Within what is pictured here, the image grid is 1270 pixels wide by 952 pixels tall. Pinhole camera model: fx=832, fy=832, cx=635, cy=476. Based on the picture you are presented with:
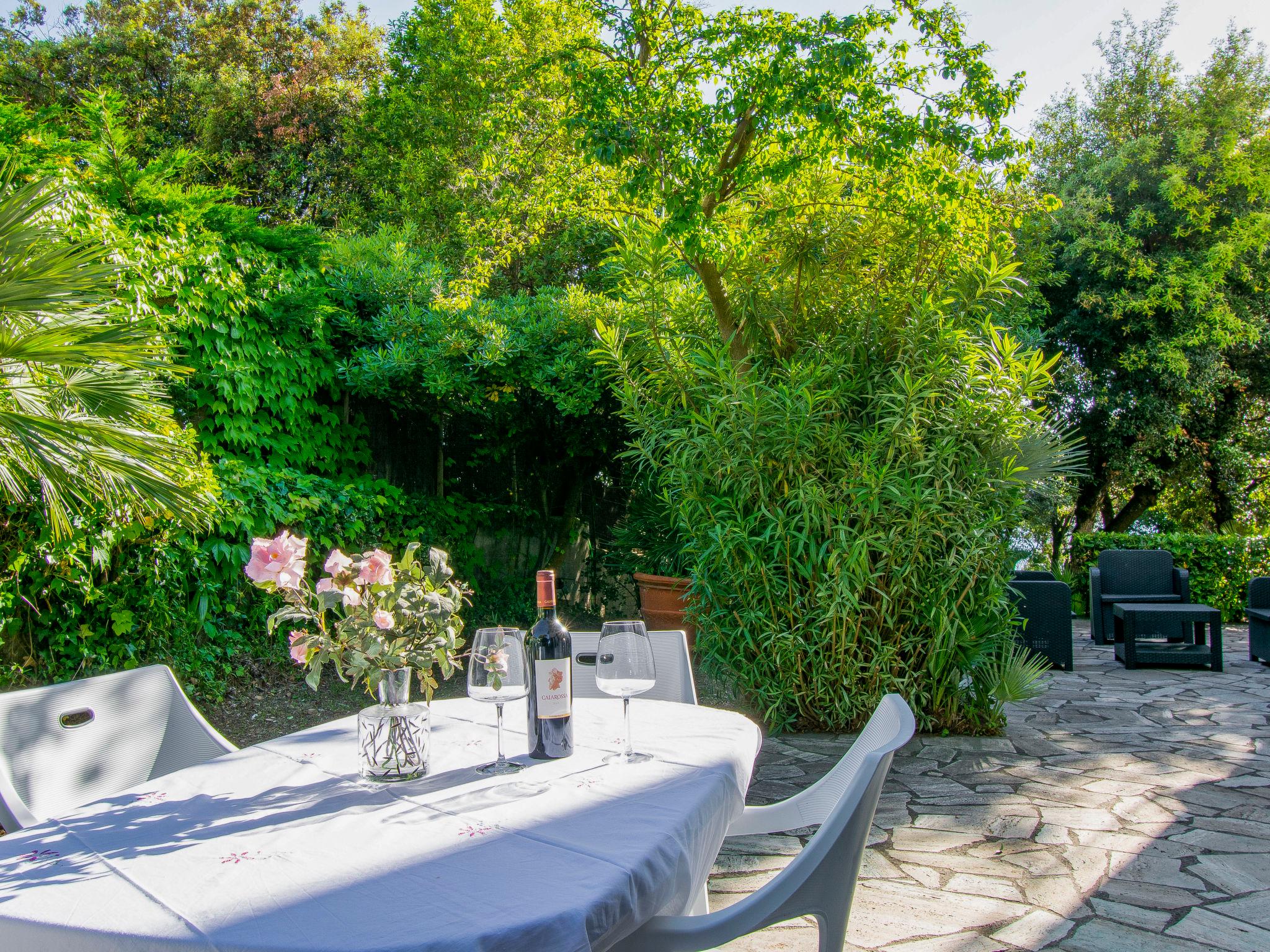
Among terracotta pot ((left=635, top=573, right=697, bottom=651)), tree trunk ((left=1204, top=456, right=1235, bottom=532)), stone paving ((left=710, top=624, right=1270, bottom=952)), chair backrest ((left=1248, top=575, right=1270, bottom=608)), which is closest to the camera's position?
stone paving ((left=710, top=624, right=1270, bottom=952))

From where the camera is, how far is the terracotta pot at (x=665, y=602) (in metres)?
5.62

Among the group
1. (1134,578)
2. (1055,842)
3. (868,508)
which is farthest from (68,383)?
(1134,578)

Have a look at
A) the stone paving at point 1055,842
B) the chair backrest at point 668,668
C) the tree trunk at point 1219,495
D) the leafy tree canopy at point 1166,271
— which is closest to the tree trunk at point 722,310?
the stone paving at point 1055,842

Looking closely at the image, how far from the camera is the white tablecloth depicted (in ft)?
3.05

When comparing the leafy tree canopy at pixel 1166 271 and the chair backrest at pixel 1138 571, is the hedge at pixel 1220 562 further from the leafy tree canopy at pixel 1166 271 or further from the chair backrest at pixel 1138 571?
the leafy tree canopy at pixel 1166 271

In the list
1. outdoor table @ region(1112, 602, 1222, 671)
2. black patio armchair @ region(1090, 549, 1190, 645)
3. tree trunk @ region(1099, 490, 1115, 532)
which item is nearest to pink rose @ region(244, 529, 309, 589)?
outdoor table @ region(1112, 602, 1222, 671)

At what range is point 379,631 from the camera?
4.76ft

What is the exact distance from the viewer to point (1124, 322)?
1038cm

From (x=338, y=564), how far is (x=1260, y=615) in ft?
25.3

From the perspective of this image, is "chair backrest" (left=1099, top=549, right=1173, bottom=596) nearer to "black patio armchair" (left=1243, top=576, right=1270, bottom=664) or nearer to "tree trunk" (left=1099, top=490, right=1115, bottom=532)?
"black patio armchair" (left=1243, top=576, right=1270, bottom=664)

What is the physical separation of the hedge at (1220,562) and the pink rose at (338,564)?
937cm

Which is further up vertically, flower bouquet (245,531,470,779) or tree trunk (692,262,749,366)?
tree trunk (692,262,749,366)

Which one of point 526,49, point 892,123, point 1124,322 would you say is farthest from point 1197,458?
point 526,49

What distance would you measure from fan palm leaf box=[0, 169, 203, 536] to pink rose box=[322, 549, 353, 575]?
4.99ft
